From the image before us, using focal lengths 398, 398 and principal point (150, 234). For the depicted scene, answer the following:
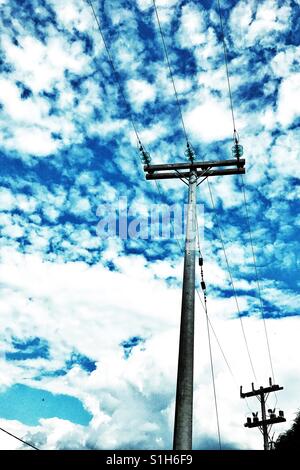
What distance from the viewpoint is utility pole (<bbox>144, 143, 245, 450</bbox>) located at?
22.7 ft

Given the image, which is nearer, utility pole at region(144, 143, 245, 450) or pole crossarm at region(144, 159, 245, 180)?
utility pole at region(144, 143, 245, 450)

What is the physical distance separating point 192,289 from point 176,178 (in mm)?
4198

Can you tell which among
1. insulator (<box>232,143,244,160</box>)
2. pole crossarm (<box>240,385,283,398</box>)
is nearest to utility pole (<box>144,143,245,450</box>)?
insulator (<box>232,143,244,160</box>)

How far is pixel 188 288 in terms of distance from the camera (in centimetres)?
841

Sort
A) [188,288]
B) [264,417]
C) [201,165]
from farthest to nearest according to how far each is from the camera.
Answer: [264,417]
[201,165]
[188,288]

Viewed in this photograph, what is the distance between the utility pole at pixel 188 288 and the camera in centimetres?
692

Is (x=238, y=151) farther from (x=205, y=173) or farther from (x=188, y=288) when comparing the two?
(x=188, y=288)

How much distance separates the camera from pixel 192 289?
332 inches

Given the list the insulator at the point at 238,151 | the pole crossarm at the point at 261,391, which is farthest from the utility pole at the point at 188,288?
the pole crossarm at the point at 261,391

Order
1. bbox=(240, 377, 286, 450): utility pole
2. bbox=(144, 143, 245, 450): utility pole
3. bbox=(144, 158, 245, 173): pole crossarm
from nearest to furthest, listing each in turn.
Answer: bbox=(144, 143, 245, 450): utility pole, bbox=(144, 158, 245, 173): pole crossarm, bbox=(240, 377, 286, 450): utility pole

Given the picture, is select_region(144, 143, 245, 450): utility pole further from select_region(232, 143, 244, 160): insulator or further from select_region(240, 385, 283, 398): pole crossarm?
select_region(240, 385, 283, 398): pole crossarm

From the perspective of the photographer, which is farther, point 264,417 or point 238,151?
point 264,417

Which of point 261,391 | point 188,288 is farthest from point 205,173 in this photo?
point 261,391
